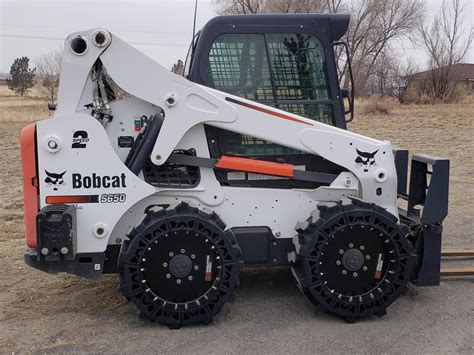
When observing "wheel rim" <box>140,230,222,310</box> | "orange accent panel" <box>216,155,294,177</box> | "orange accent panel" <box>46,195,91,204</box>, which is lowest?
"wheel rim" <box>140,230,222,310</box>

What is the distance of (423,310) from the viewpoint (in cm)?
473

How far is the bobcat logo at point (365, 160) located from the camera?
15.3 feet

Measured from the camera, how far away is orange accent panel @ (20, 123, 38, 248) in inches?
174

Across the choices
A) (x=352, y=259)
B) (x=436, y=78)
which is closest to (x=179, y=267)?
(x=352, y=259)

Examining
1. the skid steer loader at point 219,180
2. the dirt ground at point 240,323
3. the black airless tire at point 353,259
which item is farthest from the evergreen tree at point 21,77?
the black airless tire at point 353,259

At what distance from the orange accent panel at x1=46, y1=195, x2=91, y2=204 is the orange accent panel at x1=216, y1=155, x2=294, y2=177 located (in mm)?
1052

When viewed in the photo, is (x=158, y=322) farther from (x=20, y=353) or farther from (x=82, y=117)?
(x=82, y=117)

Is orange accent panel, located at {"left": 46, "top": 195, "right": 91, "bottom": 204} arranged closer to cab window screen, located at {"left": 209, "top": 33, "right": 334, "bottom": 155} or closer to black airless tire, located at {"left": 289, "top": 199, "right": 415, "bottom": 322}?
cab window screen, located at {"left": 209, "top": 33, "right": 334, "bottom": 155}

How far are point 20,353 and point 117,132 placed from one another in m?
1.80

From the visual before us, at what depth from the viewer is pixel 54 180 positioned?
436cm

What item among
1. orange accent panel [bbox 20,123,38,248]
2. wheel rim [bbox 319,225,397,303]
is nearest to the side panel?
orange accent panel [bbox 20,123,38,248]

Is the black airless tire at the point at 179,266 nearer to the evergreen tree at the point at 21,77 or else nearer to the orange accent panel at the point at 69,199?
the orange accent panel at the point at 69,199

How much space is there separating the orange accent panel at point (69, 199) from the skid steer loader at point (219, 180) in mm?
14

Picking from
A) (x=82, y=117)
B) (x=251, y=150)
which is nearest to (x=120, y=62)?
(x=82, y=117)
